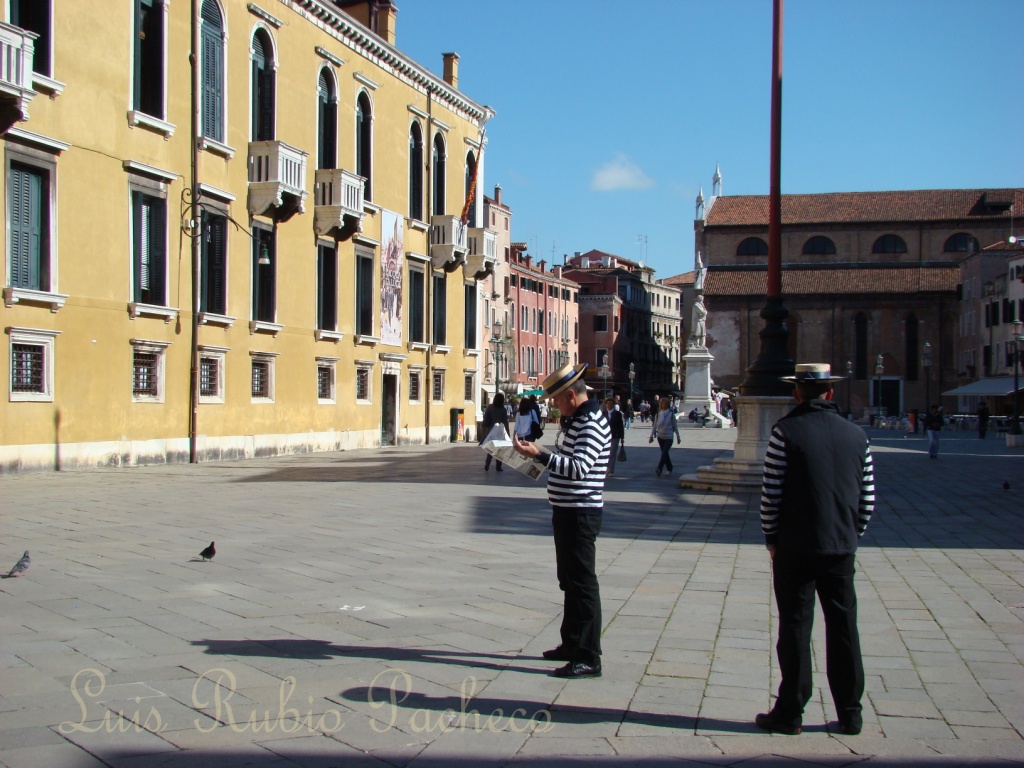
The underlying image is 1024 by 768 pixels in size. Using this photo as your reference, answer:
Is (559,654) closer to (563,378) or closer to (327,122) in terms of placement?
(563,378)

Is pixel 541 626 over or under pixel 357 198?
under

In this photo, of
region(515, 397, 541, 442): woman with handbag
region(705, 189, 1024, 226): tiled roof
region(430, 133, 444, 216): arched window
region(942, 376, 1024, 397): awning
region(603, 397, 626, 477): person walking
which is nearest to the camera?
region(515, 397, 541, 442): woman with handbag

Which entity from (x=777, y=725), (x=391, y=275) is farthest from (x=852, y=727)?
(x=391, y=275)

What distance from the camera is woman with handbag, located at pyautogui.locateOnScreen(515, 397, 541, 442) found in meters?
16.3

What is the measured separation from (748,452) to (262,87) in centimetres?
1457

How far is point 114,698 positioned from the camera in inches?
195

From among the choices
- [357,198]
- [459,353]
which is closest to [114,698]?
[357,198]

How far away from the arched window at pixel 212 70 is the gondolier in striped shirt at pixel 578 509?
1847 centimetres

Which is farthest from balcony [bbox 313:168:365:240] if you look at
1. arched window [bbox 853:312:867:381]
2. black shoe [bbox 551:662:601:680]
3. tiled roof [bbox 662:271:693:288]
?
tiled roof [bbox 662:271:693:288]

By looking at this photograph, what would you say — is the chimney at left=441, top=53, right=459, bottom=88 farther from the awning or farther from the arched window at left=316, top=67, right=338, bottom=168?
the awning

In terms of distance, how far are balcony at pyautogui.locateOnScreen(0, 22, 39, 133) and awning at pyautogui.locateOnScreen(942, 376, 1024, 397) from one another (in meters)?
51.9

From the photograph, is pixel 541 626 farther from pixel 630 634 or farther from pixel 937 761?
pixel 937 761

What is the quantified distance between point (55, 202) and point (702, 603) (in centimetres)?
1442

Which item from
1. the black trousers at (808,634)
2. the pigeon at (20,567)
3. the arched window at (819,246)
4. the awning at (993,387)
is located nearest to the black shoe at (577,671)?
the black trousers at (808,634)
